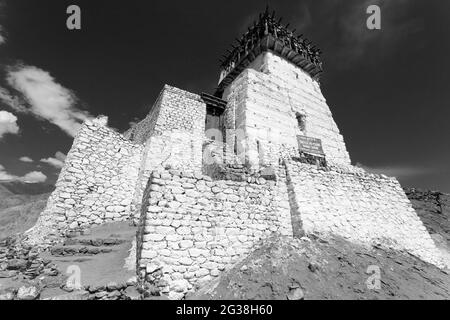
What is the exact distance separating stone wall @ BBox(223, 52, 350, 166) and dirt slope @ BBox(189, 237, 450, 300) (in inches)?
207

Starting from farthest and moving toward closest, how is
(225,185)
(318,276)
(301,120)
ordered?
(301,120) → (225,185) → (318,276)

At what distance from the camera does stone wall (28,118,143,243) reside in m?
7.13

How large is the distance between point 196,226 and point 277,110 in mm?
10105

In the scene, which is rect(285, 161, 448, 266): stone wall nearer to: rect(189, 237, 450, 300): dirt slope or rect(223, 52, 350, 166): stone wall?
rect(189, 237, 450, 300): dirt slope

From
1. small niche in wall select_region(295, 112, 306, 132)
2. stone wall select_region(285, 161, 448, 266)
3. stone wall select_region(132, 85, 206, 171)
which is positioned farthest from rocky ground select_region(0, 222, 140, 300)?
small niche in wall select_region(295, 112, 306, 132)

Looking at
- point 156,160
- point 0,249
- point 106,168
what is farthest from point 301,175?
point 0,249

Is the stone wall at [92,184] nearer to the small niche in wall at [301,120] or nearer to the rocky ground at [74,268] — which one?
the rocky ground at [74,268]

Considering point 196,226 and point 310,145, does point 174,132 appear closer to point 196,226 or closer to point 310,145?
point 196,226

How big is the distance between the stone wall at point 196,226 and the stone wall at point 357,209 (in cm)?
123

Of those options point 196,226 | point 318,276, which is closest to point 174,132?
point 196,226

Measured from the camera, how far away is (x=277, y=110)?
43.5 feet

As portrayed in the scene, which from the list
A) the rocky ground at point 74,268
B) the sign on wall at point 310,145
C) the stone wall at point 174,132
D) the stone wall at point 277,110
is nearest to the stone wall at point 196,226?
the rocky ground at point 74,268

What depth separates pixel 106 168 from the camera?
8797mm

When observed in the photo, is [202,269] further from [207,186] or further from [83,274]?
[83,274]
